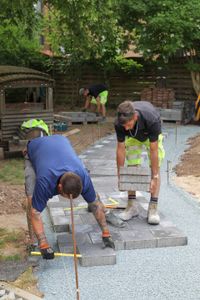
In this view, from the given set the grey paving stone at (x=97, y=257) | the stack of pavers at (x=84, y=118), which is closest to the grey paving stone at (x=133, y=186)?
the grey paving stone at (x=97, y=257)

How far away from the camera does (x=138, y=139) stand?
537cm

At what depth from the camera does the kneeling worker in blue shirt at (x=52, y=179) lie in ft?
12.6

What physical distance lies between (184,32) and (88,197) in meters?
10.3

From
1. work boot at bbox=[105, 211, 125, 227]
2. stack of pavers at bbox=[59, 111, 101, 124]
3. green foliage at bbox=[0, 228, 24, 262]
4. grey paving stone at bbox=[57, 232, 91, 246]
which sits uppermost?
stack of pavers at bbox=[59, 111, 101, 124]

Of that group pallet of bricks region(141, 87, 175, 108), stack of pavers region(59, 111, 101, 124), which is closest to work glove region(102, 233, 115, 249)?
stack of pavers region(59, 111, 101, 124)

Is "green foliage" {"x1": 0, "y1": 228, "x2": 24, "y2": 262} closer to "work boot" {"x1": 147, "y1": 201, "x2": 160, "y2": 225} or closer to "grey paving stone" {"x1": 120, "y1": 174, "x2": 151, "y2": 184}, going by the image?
"grey paving stone" {"x1": 120, "y1": 174, "x2": 151, "y2": 184}

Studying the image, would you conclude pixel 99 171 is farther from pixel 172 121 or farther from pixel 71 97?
pixel 71 97

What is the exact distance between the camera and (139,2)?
14023mm

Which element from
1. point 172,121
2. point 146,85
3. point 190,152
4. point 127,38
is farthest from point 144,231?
point 146,85

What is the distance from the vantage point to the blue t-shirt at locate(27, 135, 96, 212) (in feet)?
13.1

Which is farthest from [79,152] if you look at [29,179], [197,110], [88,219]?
[29,179]

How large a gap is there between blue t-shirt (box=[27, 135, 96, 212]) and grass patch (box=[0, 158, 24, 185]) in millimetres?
3773

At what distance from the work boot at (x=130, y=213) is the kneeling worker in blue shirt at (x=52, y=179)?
2.76 ft

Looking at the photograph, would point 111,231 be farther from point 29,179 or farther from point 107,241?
point 29,179
